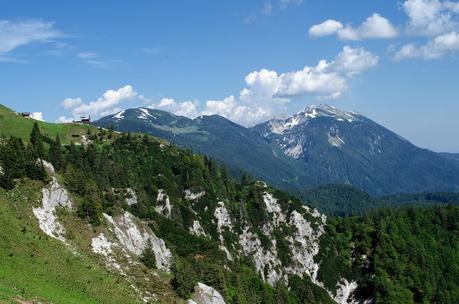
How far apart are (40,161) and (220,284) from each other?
45697mm

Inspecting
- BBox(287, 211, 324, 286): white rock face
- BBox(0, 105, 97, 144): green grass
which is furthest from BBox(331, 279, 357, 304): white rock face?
BBox(0, 105, 97, 144): green grass

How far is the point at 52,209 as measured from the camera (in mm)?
84312

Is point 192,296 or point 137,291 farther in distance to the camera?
point 192,296

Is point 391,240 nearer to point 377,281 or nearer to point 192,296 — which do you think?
point 377,281

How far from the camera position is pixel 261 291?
128 m

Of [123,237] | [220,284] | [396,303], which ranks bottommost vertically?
[396,303]

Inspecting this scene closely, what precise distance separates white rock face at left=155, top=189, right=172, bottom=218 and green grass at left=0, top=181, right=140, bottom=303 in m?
74.6

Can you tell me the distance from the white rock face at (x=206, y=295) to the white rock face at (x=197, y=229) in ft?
215

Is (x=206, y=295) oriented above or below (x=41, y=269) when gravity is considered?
below

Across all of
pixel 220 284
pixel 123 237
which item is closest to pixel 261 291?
pixel 220 284

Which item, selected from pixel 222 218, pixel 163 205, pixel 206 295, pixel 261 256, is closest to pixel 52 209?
pixel 206 295

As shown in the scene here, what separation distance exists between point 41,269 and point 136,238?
154 feet

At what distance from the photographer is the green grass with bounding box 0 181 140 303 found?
53062mm

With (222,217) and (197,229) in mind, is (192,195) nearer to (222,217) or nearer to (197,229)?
(222,217)
